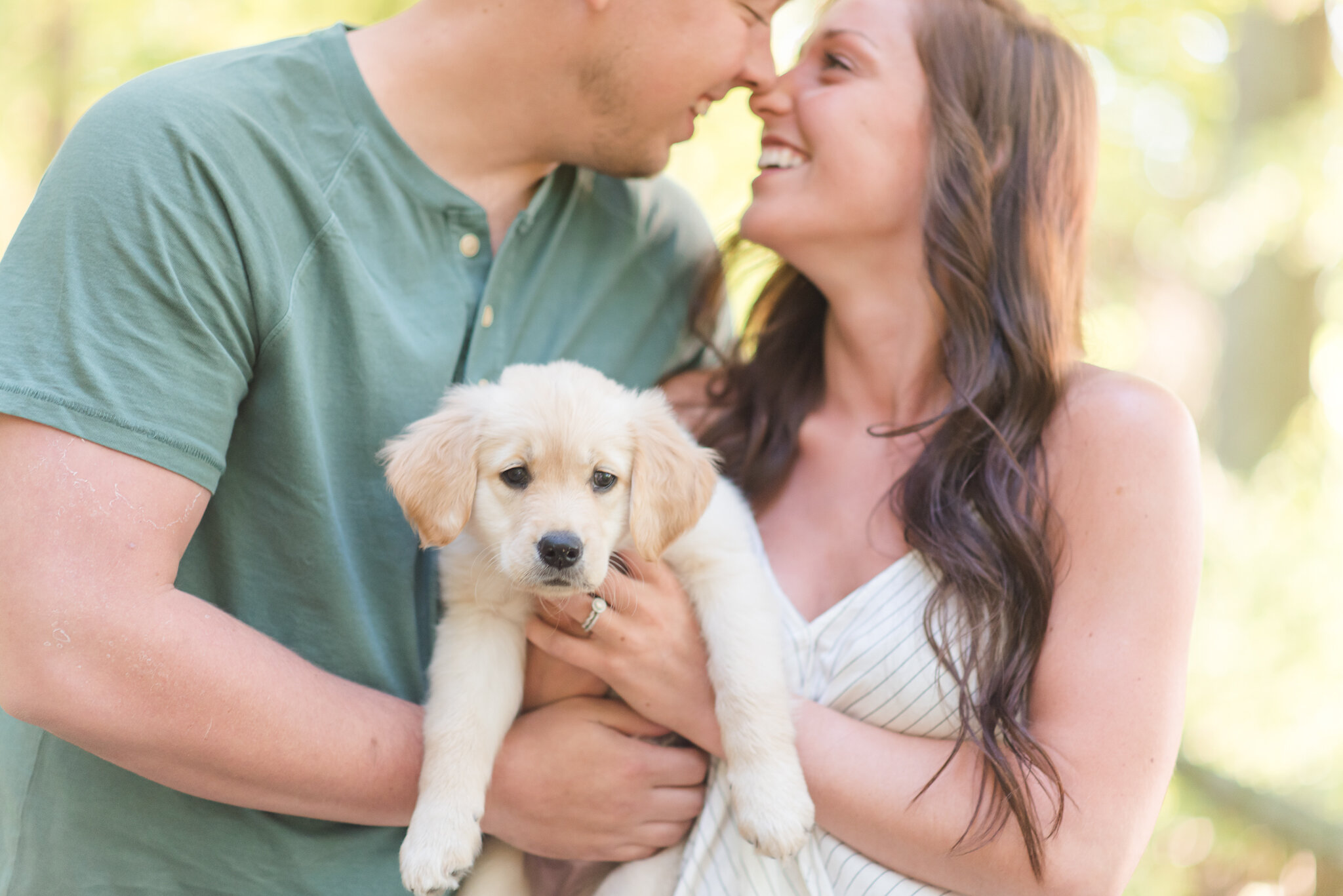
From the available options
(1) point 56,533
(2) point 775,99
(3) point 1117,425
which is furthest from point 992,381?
(1) point 56,533

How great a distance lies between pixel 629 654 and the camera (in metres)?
1.96

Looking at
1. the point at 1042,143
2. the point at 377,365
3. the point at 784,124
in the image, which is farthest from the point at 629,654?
the point at 1042,143

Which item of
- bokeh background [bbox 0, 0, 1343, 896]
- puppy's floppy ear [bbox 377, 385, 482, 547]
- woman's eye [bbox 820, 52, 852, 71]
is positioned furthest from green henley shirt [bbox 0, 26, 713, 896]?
bokeh background [bbox 0, 0, 1343, 896]

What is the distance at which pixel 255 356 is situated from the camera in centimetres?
175

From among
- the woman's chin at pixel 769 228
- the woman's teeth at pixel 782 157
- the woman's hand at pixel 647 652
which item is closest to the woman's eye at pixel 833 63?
the woman's teeth at pixel 782 157

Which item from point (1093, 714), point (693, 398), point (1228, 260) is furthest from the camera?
point (1228, 260)

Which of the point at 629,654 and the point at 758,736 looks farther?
the point at 629,654

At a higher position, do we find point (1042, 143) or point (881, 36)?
point (881, 36)

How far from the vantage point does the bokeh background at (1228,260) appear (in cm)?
419

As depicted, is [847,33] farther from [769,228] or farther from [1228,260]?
[1228,260]

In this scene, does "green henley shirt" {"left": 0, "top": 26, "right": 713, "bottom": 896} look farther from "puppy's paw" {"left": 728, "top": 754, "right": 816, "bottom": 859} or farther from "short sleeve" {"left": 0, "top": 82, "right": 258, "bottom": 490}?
"puppy's paw" {"left": 728, "top": 754, "right": 816, "bottom": 859}

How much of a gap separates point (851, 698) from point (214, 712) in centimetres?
119

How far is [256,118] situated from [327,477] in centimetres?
70

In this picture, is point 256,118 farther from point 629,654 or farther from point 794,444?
point 794,444
